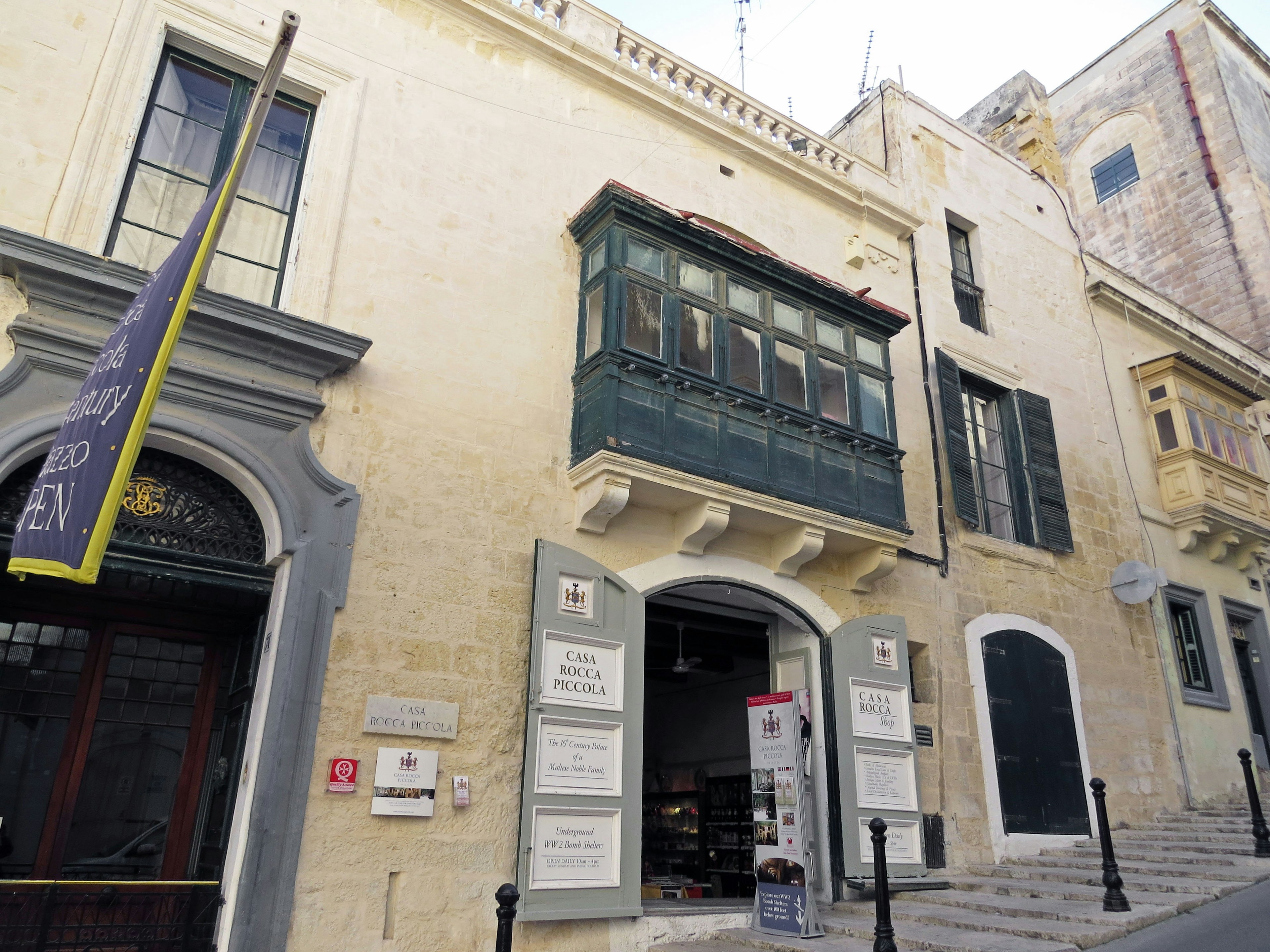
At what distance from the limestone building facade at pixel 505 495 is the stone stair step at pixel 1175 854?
1.85ft

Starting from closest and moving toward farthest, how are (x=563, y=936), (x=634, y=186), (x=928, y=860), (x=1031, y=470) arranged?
1. (x=563, y=936)
2. (x=928, y=860)
3. (x=634, y=186)
4. (x=1031, y=470)

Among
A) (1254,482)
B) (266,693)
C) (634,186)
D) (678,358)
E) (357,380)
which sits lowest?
(266,693)

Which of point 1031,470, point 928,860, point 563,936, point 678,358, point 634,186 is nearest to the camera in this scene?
point 563,936

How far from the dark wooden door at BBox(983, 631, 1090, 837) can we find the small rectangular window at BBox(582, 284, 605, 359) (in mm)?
5777

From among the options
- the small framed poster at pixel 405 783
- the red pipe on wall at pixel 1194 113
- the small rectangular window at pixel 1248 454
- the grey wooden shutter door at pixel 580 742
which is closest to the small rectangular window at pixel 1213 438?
the small rectangular window at pixel 1248 454

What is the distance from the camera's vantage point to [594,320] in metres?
9.04

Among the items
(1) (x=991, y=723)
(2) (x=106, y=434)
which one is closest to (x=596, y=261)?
(2) (x=106, y=434)

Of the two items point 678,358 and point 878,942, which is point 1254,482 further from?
point 878,942

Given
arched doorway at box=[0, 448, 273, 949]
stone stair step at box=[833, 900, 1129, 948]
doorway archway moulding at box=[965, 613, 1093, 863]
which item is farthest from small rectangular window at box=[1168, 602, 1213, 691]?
arched doorway at box=[0, 448, 273, 949]

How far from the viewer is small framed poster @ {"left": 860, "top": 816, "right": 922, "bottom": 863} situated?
8.69 m

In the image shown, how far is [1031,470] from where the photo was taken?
40.0ft

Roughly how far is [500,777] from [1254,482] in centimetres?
1333

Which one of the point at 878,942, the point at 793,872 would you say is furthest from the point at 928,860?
the point at 878,942

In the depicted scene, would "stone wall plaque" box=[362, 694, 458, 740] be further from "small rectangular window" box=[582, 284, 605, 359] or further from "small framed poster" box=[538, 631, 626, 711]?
"small rectangular window" box=[582, 284, 605, 359]
